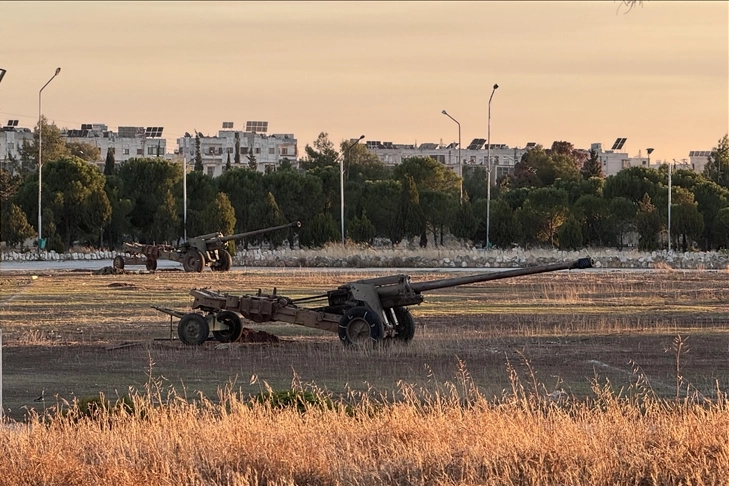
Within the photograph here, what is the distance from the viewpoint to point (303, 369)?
62.8 ft

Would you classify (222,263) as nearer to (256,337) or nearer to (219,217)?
(219,217)

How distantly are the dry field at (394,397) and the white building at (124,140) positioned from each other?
5280 inches

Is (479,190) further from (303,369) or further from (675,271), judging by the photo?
(303,369)

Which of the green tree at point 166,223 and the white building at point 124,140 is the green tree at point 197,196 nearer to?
the green tree at point 166,223

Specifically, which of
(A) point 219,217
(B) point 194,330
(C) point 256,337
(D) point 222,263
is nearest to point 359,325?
(C) point 256,337

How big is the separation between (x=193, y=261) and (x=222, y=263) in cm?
167

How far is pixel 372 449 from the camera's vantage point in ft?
38.3

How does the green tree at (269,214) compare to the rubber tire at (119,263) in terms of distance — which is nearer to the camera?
the rubber tire at (119,263)

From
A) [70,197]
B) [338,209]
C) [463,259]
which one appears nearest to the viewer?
[463,259]

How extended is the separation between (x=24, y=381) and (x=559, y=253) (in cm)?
4944

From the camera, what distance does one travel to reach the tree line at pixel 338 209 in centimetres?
7412

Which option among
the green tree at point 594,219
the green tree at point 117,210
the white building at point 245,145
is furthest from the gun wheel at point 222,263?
the white building at point 245,145

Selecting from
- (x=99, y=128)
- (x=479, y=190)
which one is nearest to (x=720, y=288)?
(x=479, y=190)

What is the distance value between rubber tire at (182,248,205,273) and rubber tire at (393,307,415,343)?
105ft
